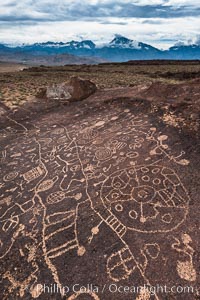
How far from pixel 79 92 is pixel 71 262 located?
12117mm

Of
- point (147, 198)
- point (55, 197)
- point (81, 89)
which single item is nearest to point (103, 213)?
point (147, 198)

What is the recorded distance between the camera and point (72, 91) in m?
17.2

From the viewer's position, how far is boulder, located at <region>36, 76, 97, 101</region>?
55.5 feet

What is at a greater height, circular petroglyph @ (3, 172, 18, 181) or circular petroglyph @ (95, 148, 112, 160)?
circular petroglyph @ (95, 148, 112, 160)

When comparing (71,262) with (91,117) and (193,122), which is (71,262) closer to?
(193,122)

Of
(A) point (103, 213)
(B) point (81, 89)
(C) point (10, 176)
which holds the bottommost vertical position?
(C) point (10, 176)

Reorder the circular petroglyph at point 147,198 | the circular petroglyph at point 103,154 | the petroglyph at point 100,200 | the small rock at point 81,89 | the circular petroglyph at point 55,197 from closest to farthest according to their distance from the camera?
the petroglyph at point 100,200 < the circular petroglyph at point 147,198 < the circular petroglyph at point 55,197 < the circular petroglyph at point 103,154 < the small rock at point 81,89

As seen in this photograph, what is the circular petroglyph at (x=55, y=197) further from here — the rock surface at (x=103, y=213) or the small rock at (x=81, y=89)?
the small rock at (x=81, y=89)

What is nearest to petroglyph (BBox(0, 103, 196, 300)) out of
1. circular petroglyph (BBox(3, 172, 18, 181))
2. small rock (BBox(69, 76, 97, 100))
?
circular petroglyph (BBox(3, 172, 18, 181))

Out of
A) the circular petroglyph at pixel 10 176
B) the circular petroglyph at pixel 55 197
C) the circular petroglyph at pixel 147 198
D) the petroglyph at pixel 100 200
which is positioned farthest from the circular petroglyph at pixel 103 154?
the circular petroglyph at pixel 10 176

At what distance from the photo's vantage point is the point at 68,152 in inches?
424

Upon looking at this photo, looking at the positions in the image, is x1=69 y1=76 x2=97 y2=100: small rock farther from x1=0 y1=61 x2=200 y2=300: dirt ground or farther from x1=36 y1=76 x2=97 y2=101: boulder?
x1=0 y1=61 x2=200 y2=300: dirt ground

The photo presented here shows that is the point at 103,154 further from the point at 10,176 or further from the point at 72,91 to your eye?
the point at 72,91

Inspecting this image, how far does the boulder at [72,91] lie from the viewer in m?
16.9
